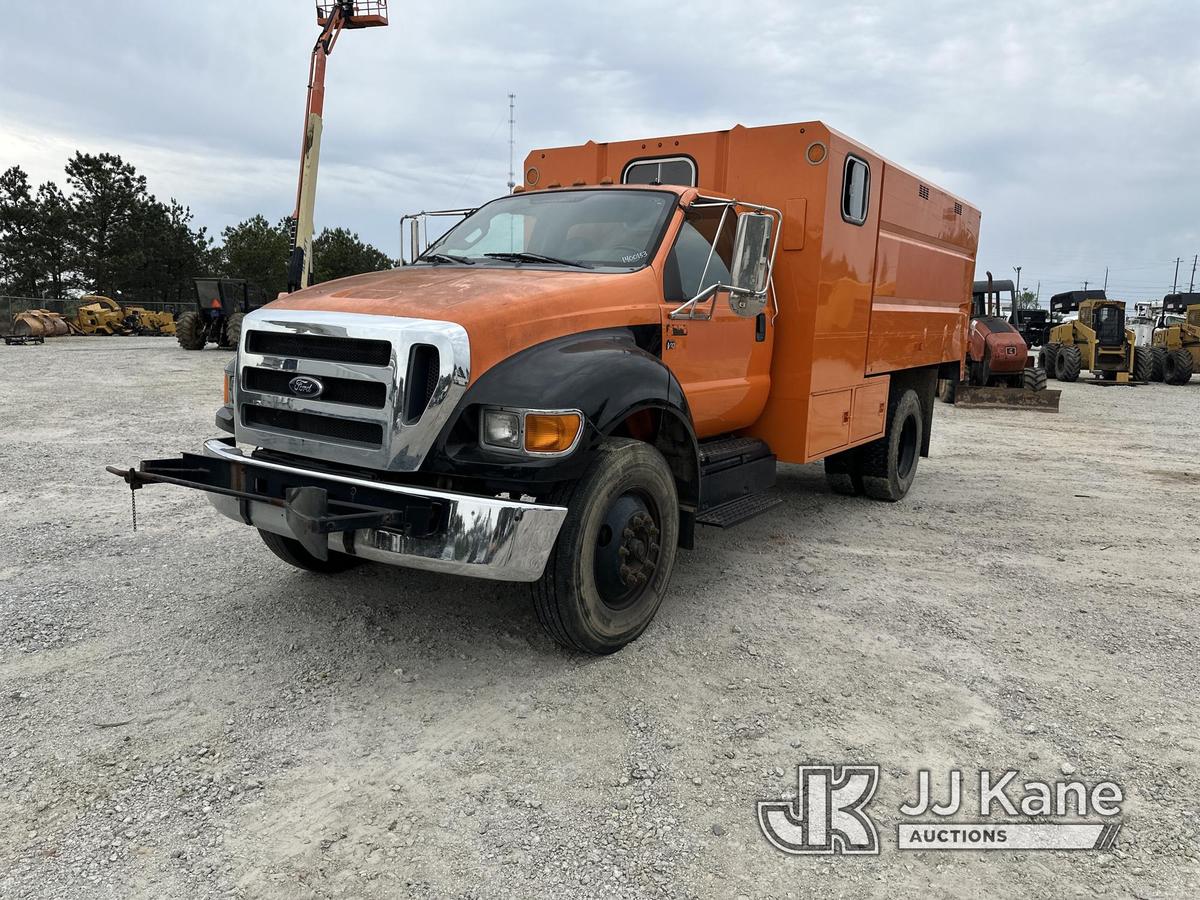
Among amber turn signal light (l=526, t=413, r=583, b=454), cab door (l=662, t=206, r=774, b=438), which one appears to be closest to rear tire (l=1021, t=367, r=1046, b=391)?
cab door (l=662, t=206, r=774, b=438)

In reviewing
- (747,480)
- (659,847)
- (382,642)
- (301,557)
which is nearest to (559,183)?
(747,480)

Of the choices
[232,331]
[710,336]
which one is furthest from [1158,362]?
[232,331]

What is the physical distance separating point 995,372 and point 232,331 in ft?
63.3

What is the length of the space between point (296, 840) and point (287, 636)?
1.61 metres

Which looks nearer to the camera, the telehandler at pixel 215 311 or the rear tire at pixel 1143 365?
the rear tire at pixel 1143 365

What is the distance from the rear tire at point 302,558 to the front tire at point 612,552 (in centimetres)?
156

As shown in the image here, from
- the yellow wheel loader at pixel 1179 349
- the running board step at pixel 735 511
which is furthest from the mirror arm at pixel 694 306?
the yellow wheel loader at pixel 1179 349

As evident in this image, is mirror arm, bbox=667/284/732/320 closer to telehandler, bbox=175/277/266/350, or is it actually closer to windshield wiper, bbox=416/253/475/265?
windshield wiper, bbox=416/253/475/265

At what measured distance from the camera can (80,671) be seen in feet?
11.7

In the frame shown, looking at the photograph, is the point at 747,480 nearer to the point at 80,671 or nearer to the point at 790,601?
the point at 790,601

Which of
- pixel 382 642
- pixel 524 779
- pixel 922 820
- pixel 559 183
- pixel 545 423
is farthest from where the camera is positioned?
pixel 559 183

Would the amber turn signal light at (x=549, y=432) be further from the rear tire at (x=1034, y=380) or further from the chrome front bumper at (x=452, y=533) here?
the rear tire at (x=1034, y=380)

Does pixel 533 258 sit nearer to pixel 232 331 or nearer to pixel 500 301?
pixel 500 301

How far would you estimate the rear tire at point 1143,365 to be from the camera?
2294cm
